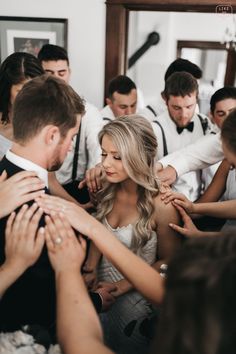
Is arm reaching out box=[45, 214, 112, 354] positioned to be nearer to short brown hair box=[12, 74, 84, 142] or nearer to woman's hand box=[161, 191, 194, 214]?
short brown hair box=[12, 74, 84, 142]

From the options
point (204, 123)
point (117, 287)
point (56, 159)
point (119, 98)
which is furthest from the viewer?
point (119, 98)

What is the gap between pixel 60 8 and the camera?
339 cm

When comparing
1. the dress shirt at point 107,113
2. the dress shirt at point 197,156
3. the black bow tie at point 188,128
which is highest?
the dress shirt at point 107,113

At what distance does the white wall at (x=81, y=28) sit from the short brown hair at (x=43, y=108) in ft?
7.24

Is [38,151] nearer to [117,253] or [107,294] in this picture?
[117,253]

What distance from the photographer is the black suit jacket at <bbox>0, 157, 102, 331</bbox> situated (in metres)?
1.25

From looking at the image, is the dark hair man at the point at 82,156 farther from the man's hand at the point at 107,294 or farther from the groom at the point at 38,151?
the groom at the point at 38,151

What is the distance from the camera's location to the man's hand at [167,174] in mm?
2225

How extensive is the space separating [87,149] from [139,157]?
876 mm

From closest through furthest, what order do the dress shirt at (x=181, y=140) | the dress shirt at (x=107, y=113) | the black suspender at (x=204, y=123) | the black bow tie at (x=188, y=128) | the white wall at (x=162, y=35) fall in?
the dress shirt at (x=181, y=140)
the black bow tie at (x=188, y=128)
the black suspender at (x=204, y=123)
the dress shirt at (x=107, y=113)
the white wall at (x=162, y=35)

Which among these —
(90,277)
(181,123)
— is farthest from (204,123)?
(90,277)

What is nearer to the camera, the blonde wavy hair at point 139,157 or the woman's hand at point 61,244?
the woman's hand at point 61,244

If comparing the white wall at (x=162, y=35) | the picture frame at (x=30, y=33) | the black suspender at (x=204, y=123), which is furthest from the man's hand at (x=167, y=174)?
the white wall at (x=162, y=35)

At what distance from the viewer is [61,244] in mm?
1161
